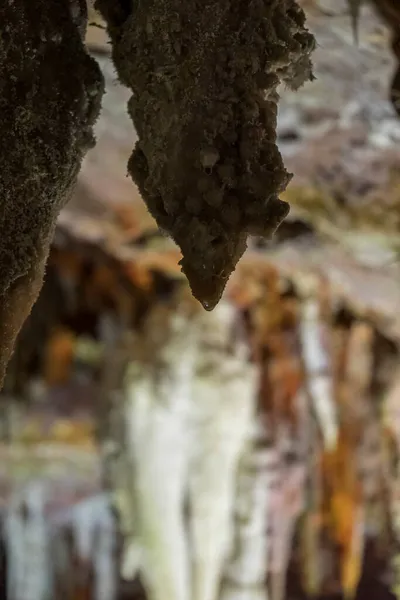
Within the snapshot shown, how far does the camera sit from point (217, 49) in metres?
0.61

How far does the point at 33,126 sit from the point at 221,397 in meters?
1.76

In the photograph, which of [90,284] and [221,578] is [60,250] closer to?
[90,284]

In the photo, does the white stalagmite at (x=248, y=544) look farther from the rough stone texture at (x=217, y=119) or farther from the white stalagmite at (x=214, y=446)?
the rough stone texture at (x=217, y=119)

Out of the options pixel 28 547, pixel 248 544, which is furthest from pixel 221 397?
pixel 28 547

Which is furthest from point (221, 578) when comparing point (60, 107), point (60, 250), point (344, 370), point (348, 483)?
point (60, 107)

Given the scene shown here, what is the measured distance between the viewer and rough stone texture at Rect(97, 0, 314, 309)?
0.59m

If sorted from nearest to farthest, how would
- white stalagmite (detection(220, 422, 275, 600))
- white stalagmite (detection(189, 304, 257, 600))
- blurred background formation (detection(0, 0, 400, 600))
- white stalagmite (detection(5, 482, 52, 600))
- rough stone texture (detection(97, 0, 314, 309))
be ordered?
rough stone texture (detection(97, 0, 314, 309)) → blurred background formation (detection(0, 0, 400, 600)) → white stalagmite (detection(189, 304, 257, 600)) → white stalagmite (detection(220, 422, 275, 600)) → white stalagmite (detection(5, 482, 52, 600))

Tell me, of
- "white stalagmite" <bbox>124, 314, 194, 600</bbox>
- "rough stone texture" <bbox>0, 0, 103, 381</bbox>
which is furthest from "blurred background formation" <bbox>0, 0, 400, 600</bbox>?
"rough stone texture" <bbox>0, 0, 103, 381</bbox>

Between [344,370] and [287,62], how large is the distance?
1.99m

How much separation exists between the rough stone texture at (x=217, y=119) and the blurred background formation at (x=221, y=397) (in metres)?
0.59

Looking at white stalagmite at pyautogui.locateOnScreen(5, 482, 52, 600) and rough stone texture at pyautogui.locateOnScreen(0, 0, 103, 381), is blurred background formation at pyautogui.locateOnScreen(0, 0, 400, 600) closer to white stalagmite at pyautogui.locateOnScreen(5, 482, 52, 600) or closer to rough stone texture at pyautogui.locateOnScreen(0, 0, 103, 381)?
white stalagmite at pyautogui.locateOnScreen(5, 482, 52, 600)

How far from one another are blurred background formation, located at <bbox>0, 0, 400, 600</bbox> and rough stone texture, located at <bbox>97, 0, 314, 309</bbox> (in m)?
0.59

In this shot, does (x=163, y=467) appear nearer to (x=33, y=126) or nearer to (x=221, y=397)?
(x=221, y=397)

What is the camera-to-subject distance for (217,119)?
60 centimetres
